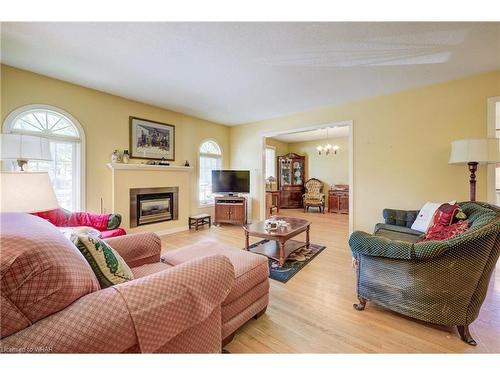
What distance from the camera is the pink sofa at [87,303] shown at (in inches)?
28.3

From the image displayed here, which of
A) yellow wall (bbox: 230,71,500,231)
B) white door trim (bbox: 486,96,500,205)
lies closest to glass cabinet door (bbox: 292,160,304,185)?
yellow wall (bbox: 230,71,500,231)

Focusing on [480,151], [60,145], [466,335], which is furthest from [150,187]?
[480,151]

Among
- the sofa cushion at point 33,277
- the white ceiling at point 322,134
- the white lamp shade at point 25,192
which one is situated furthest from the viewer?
the white ceiling at point 322,134

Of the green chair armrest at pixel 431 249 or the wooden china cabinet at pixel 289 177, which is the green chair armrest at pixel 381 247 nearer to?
the green chair armrest at pixel 431 249

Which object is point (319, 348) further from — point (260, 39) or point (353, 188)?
point (353, 188)

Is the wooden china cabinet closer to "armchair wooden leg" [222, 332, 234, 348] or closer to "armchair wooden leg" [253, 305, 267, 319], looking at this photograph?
"armchair wooden leg" [253, 305, 267, 319]

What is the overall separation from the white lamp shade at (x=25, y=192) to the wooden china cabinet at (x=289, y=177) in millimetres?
7296

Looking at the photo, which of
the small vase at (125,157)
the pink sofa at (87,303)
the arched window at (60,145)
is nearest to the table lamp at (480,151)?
the pink sofa at (87,303)

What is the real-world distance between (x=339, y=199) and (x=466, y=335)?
228 inches

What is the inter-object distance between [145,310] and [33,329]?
1.09 ft

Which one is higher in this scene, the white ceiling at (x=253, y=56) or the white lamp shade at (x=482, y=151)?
the white ceiling at (x=253, y=56)

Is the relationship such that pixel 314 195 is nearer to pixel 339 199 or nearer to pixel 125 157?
pixel 339 199

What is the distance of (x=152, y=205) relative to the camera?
14.0ft
